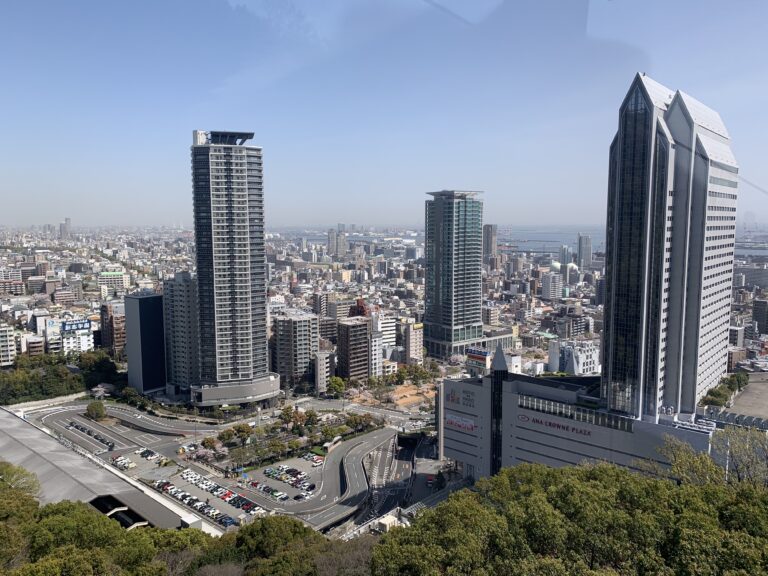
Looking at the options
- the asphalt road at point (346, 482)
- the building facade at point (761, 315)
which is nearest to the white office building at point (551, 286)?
the building facade at point (761, 315)

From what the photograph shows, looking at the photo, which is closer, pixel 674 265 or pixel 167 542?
pixel 167 542

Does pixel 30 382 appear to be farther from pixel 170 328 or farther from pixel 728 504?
pixel 728 504

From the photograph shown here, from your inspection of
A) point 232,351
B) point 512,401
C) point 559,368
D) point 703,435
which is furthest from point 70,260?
Result: point 703,435

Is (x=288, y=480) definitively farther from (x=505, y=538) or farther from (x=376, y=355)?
(x=376, y=355)

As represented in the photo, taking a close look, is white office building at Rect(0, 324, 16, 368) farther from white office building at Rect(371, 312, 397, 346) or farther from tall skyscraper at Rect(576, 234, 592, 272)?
tall skyscraper at Rect(576, 234, 592, 272)

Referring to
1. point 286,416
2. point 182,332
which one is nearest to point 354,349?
point 286,416

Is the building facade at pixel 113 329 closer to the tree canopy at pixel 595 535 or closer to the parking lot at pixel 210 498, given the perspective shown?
the parking lot at pixel 210 498

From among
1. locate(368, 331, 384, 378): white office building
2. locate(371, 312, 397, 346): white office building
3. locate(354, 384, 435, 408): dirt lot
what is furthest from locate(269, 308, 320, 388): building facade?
locate(371, 312, 397, 346): white office building
